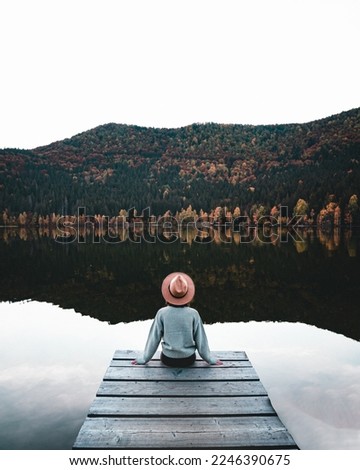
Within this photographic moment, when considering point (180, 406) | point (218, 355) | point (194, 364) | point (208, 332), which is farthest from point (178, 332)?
point (208, 332)

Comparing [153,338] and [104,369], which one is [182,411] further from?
[104,369]

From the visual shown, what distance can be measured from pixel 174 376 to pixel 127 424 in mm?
1745

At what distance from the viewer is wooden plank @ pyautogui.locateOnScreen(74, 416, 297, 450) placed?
4.91m

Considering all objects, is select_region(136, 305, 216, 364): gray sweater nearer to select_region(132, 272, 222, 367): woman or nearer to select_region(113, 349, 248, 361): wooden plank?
select_region(132, 272, 222, 367): woman

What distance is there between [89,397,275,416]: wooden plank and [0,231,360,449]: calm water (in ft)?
3.52

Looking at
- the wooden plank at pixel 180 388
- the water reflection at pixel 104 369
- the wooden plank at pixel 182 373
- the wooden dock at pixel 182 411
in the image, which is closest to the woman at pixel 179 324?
the wooden plank at pixel 182 373

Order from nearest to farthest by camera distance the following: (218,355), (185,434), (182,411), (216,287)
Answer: (185,434), (182,411), (218,355), (216,287)

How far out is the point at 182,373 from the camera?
7.17 m

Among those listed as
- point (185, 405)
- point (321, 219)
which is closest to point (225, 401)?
point (185, 405)

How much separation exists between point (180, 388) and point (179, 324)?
1.01 m

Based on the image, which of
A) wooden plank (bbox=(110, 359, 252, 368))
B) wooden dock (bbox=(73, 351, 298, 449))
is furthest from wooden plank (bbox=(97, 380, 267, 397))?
wooden plank (bbox=(110, 359, 252, 368))

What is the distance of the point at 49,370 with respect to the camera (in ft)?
32.2

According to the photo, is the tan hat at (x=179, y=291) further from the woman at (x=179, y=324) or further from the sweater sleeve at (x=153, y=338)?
the sweater sleeve at (x=153, y=338)

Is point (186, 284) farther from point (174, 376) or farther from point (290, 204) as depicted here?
point (290, 204)
